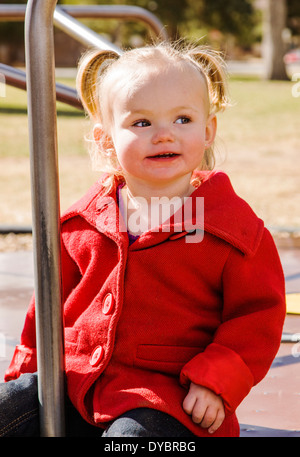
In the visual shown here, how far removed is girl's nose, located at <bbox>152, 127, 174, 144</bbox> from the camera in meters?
1.46

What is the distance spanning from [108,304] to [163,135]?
1.11ft

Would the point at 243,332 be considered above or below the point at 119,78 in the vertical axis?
below

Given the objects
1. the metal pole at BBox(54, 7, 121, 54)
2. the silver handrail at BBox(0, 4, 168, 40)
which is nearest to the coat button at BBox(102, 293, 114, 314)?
the metal pole at BBox(54, 7, 121, 54)

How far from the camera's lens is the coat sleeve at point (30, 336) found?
1603mm

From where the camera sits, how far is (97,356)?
1.46m

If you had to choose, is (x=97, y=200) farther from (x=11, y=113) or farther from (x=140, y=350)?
(x=11, y=113)

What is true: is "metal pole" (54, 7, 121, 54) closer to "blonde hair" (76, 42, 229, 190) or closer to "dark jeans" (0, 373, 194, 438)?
"blonde hair" (76, 42, 229, 190)

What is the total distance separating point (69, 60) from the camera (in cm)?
3231

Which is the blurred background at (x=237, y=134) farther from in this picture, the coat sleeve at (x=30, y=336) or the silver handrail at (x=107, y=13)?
the coat sleeve at (x=30, y=336)

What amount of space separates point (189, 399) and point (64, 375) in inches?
9.0

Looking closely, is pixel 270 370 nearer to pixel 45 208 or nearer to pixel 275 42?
pixel 45 208

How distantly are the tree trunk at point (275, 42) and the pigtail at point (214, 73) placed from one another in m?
20.0

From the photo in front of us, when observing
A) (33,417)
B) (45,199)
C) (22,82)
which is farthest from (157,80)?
(22,82)

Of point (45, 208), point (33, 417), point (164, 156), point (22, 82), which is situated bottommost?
point (33, 417)
